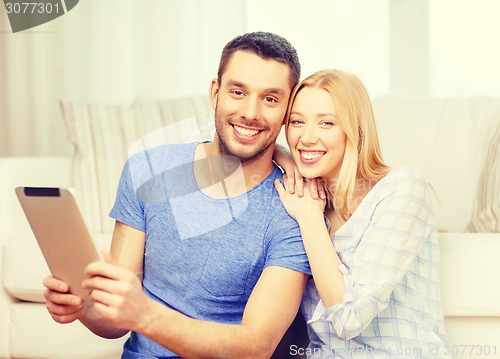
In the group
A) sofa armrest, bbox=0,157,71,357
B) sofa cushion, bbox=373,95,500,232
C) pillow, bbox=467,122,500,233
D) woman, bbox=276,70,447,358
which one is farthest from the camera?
sofa cushion, bbox=373,95,500,232

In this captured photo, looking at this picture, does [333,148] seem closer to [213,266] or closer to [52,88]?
[213,266]

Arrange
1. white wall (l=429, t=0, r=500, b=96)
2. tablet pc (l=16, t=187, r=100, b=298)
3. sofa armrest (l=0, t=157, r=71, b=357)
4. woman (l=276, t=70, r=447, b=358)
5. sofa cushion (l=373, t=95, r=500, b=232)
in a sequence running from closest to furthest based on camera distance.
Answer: tablet pc (l=16, t=187, r=100, b=298) < woman (l=276, t=70, r=447, b=358) < sofa armrest (l=0, t=157, r=71, b=357) < sofa cushion (l=373, t=95, r=500, b=232) < white wall (l=429, t=0, r=500, b=96)

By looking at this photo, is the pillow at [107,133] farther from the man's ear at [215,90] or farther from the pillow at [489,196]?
the pillow at [489,196]

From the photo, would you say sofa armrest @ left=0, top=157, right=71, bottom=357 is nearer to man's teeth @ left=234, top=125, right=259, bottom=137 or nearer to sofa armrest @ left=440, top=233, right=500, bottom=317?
man's teeth @ left=234, top=125, right=259, bottom=137

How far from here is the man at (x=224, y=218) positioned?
1.18m

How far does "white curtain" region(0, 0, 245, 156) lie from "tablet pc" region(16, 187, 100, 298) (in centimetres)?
167

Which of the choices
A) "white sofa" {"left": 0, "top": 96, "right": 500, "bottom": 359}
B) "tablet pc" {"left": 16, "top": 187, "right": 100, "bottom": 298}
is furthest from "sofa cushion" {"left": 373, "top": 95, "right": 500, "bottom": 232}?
"tablet pc" {"left": 16, "top": 187, "right": 100, "bottom": 298}

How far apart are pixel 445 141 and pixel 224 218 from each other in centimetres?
85

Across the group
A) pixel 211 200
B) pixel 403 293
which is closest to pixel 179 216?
pixel 211 200

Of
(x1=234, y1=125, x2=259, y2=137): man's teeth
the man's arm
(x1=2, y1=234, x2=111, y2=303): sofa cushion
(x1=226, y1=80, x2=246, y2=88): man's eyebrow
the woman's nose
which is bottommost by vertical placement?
(x1=2, y1=234, x2=111, y2=303): sofa cushion

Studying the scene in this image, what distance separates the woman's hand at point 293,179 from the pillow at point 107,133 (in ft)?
1.80

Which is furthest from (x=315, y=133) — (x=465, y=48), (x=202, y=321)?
(x=465, y=48)

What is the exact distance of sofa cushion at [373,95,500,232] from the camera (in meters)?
1.80

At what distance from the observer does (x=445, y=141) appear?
186 centimetres
